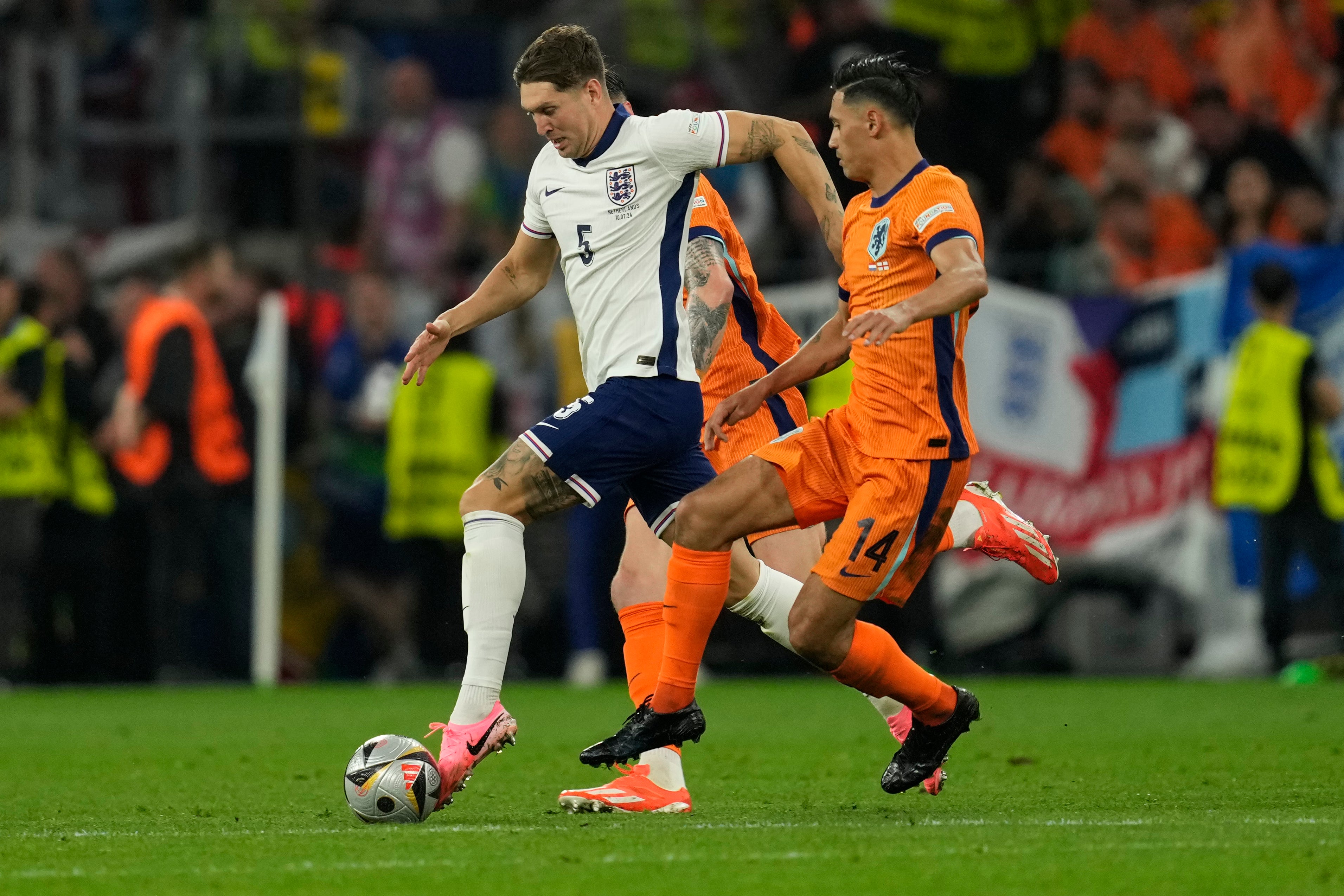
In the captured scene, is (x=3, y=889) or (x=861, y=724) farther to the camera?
(x=861, y=724)

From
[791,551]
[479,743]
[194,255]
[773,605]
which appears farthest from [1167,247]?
[479,743]

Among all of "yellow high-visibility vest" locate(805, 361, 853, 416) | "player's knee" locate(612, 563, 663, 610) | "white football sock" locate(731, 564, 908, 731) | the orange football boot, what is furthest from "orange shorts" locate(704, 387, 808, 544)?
"yellow high-visibility vest" locate(805, 361, 853, 416)

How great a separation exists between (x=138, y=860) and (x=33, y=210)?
31.3 ft

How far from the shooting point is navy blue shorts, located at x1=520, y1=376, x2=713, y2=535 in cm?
613

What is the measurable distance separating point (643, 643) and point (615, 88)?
1.74m

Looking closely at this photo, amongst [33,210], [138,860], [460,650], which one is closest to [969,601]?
[460,650]

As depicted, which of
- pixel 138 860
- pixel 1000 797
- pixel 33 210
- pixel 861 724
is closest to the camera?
pixel 138 860

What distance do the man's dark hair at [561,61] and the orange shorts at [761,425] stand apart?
149 cm

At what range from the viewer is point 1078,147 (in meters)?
14.9

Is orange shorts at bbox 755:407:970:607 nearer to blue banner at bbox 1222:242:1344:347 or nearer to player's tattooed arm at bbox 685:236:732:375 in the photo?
player's tattooed arm at bbox 685:236:732:375

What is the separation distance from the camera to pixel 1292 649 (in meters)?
12.6

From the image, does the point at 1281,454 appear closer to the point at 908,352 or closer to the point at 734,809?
the point at 908,352

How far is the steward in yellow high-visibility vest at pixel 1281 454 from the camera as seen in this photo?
1220 centimetres

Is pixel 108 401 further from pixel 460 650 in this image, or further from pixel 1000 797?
pixel 1000 797
